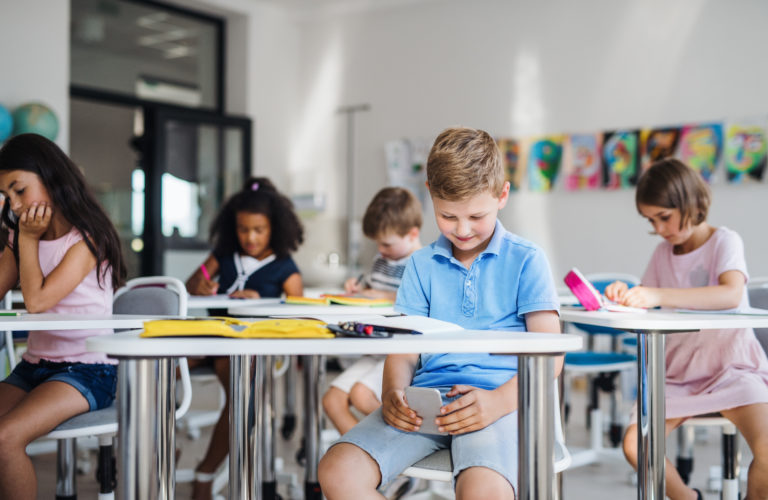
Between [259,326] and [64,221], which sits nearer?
[259,326]

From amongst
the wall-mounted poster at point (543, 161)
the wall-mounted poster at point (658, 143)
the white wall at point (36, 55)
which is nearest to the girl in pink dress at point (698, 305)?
the wall-mounted poster at point (658, 143)

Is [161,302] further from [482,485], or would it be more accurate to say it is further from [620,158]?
[620,158]

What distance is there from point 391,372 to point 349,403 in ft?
2.85

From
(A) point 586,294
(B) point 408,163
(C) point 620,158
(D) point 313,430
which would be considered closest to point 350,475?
(A) point 586,294

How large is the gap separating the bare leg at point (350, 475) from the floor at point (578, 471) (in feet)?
3.78

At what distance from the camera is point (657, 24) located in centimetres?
455

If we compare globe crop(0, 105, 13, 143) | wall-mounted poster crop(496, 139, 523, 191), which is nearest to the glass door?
globe crop(0, 105, 13, 143)

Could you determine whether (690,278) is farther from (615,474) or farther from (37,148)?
(37,148)

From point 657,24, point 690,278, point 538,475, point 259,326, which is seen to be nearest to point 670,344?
point 690,278

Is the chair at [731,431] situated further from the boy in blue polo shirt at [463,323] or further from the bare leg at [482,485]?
the bare leg at [482,485]

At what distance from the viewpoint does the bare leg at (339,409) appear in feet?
7.35

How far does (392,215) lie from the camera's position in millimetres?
2451

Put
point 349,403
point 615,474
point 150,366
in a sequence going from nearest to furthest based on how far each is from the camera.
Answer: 1. point 150,366
2. point 349,403
3. point 615,474

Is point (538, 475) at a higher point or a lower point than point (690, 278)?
lower
